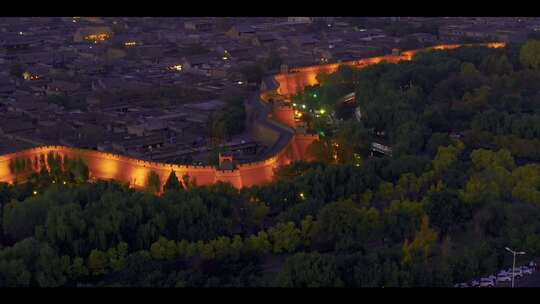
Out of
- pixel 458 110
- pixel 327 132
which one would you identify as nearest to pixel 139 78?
pixel 327 132

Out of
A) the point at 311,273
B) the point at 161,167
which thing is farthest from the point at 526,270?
the point at 161,167

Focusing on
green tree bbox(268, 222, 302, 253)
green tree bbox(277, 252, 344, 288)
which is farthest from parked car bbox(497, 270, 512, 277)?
green tree bbox(268, 222, 302, 253)

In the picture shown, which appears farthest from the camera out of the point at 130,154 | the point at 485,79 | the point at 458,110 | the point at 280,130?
the point at 485,79

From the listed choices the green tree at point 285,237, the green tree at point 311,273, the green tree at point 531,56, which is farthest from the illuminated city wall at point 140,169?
the green tree at point 531,56

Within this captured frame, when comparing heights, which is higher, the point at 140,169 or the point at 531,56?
the point at 531,56

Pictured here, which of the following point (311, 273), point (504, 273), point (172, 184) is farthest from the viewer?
point (172, 184)

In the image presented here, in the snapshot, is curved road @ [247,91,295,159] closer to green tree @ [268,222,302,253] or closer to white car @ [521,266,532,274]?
green tree @ [268,222,302,253]

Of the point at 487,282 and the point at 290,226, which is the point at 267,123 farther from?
the point at 487,282

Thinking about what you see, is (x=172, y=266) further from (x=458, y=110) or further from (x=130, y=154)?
(x=458, y=110)

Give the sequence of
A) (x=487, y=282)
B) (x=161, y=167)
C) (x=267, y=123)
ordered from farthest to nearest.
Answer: (x=267, y=123), (x=161, y=167), (x=487, y=282)
